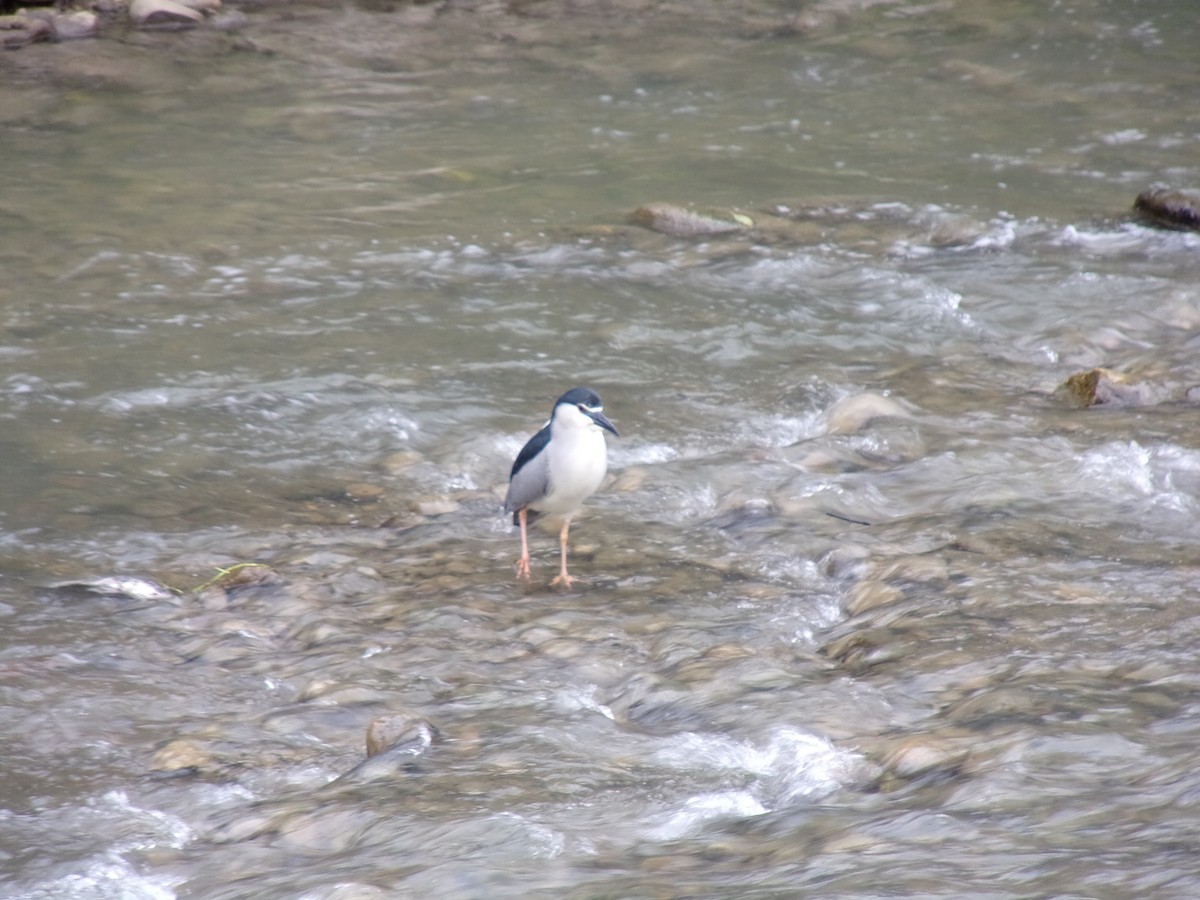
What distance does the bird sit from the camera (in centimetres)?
625

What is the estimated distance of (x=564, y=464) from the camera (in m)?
6.23

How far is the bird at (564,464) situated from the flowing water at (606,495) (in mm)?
268

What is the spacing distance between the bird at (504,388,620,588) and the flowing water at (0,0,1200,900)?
268 millimetres

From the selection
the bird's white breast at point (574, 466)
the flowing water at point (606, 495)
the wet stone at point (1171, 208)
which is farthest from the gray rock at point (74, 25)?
the bird's white breast at point (574, 466)

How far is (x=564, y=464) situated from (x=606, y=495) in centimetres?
95

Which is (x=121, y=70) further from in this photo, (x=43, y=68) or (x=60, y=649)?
(x=60, y=649)

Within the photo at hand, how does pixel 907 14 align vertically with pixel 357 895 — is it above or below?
above

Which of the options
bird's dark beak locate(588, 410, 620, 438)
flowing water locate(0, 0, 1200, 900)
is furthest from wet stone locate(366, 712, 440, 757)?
bird's dark beak locate(588, 410, 620, 438)

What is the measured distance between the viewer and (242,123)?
46.4 feet

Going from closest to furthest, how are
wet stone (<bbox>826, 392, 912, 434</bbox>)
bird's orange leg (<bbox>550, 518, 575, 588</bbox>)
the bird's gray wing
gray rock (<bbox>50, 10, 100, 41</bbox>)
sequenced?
bird's orange leg (<bbox>550, 518, 575, 588</bbox>) < the bird's gray wing < wet stone (<bbox>826, 392, 912, 434</bbox>) < gray rock (<bbox>50, 10, 100, 41</bbox>)

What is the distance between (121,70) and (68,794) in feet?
43.0

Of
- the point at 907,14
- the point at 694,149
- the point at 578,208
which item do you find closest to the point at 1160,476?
the point at 578,208

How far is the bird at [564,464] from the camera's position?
625 centimetres

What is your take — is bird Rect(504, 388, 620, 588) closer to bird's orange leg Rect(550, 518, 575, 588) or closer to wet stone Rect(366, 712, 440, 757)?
bird's orange leg Rect(550, 518, 575, 588)
